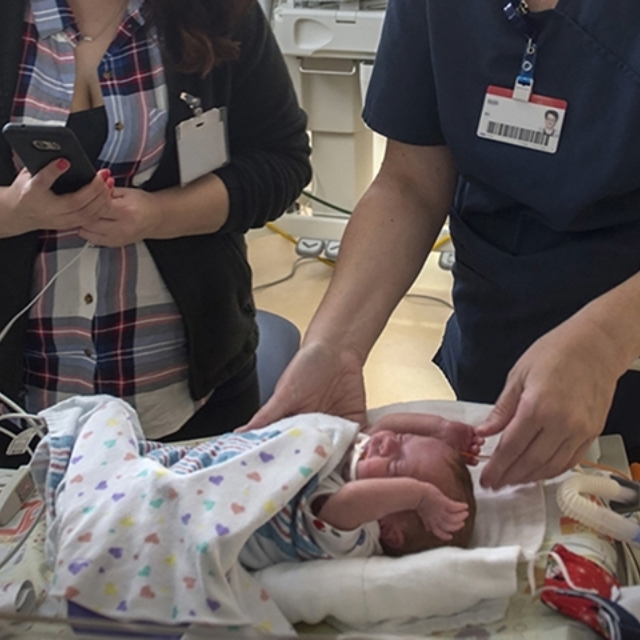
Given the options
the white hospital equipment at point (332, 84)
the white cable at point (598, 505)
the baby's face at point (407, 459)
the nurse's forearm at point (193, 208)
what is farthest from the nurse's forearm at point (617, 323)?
the white hospital equipment at point (332, 84)

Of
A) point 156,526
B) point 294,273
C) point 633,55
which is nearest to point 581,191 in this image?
point 633,55

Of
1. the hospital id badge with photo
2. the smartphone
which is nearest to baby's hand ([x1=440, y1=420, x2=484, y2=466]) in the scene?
the hospital id badge with photo

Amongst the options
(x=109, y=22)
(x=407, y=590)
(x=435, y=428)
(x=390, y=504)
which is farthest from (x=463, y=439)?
(x=109, y=22)

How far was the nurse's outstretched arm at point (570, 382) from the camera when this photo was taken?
81cm

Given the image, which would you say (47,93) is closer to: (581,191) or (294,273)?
(581,191)

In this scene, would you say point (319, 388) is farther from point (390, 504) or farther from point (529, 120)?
point (529, 120)

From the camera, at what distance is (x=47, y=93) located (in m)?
1.11

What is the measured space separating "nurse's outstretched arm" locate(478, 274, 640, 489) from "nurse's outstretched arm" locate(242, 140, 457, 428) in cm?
24

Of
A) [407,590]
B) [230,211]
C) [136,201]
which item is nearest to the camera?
[407,590]

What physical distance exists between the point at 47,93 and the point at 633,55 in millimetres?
709

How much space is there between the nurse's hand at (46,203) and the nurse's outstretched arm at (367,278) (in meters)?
0.31

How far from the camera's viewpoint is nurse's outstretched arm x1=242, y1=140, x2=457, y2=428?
3.33 ft

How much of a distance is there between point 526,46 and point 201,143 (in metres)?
0.47

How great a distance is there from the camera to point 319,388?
1019mm
